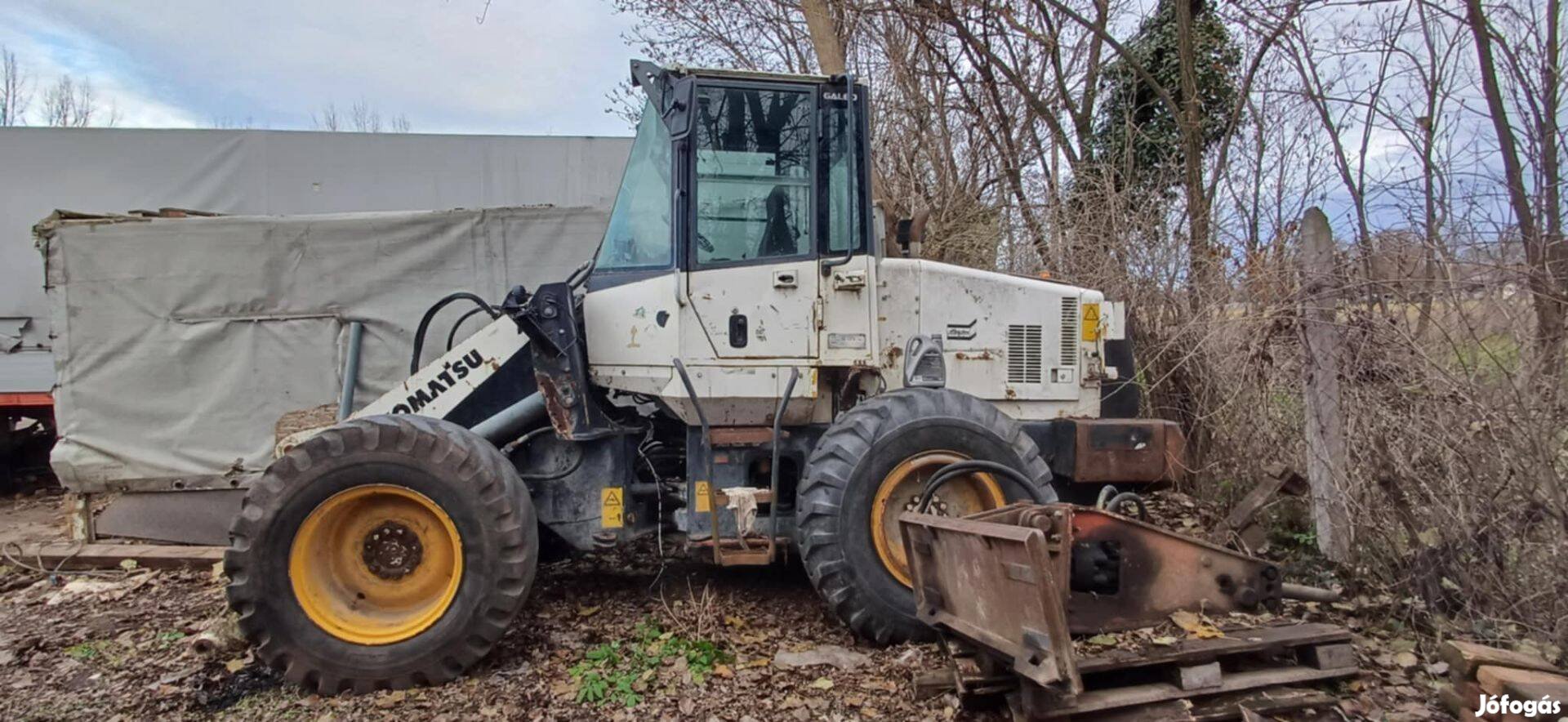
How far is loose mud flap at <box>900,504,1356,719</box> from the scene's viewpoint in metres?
2.88

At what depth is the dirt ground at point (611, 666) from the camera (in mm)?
3488

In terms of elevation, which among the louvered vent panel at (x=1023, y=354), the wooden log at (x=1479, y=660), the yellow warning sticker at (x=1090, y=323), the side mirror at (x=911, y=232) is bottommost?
the wooden log at (x=1479, y=660)

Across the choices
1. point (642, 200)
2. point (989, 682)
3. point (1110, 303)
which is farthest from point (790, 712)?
point (1110, 303)

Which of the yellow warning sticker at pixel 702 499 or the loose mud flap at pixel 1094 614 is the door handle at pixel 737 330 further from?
the loose mud flap at pixel 1094 614

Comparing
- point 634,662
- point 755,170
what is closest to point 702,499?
point 634,662

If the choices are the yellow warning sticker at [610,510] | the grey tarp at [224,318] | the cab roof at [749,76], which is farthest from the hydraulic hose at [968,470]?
the grey tarp at [224,318]

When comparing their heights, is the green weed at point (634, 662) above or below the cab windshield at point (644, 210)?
below

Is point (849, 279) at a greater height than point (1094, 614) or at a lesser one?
greater

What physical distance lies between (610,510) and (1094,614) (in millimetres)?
2261

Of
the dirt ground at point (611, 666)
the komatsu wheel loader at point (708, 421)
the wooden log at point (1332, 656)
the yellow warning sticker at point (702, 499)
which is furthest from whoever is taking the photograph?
the yellow warning sticker at point (702, 499)

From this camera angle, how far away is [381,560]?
Answer: 153 inches

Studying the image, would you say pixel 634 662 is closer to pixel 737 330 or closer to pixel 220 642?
pixel 737 330

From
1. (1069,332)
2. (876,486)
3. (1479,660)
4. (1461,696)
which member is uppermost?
(1069,332)

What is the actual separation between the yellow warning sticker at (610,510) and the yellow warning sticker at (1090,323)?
260 centimetres
